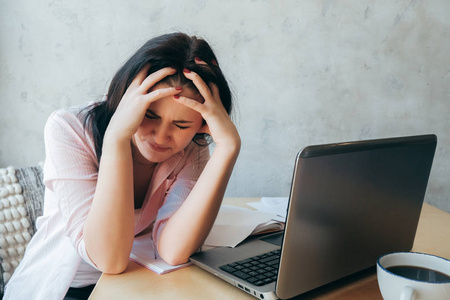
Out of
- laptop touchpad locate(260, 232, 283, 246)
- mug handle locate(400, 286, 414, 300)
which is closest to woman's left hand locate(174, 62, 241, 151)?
laptop touchpad locate(260, 232, 283, 246)

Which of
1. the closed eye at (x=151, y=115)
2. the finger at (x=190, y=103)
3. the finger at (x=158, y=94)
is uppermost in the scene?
the finger at (x=158, y=94)

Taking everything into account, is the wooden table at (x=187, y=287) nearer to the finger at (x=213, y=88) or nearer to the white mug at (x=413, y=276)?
the white mug at (x=413, y=276)

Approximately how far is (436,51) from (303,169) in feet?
4.79

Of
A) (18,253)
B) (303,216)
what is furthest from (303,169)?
(18,253)

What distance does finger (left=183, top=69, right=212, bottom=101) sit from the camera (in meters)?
0.93

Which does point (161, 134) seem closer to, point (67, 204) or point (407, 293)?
point (67, 204)

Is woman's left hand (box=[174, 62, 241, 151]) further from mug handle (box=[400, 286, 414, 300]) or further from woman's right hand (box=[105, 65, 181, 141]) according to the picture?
mug handle (box=[400, 286, 414, 300])

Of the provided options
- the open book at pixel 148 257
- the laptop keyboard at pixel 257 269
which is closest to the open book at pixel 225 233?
the open book at pixel 148 257

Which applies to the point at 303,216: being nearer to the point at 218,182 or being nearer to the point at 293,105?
the point at 218,182

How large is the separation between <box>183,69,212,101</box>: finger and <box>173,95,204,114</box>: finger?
0.03 metres

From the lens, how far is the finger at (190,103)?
35.6 inches

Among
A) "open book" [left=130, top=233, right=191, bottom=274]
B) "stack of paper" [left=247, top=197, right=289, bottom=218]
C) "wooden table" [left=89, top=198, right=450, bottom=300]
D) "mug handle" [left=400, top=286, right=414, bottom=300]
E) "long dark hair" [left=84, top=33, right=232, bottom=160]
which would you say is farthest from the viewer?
"stack of paper" [left=247, top=197, right=289, bottom=218]

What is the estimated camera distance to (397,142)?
0.76 metres

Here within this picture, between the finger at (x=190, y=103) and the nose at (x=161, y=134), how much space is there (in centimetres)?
7
